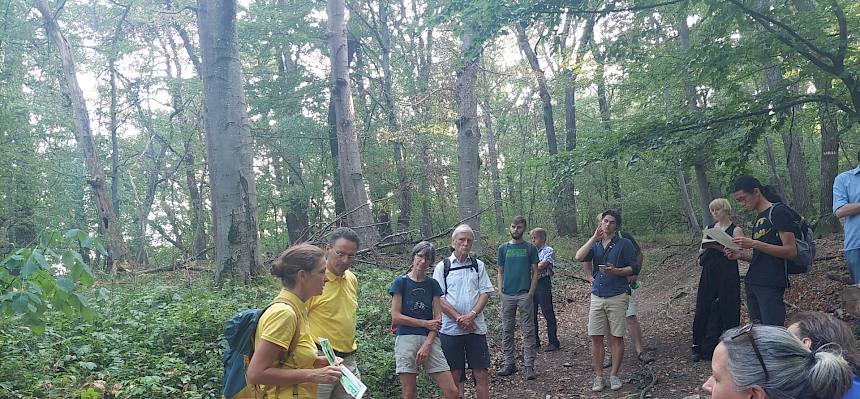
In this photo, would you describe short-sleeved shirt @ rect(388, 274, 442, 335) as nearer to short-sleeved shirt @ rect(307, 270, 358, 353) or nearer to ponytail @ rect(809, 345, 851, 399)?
short-sleeved shirt @ rect(307, 270, 358, 353)

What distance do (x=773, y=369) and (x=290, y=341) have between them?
2075mm

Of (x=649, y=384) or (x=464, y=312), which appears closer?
(x=464, y=312)

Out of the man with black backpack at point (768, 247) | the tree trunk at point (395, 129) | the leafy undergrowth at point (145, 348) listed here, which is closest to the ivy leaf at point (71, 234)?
the leafy undergrowth at point (145, 348)

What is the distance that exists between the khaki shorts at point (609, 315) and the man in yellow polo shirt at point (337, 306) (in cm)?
287

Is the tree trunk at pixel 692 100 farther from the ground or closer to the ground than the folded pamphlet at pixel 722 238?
farther from the ground

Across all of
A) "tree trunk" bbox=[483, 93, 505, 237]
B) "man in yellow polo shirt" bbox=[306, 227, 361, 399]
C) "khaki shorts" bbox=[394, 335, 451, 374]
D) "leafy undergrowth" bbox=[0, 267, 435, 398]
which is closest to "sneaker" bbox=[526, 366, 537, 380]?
"leafy undergrowth" bbox=[0, 267, 435, 398]

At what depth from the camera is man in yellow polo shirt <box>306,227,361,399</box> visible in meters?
3.98

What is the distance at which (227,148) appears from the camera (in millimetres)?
8500

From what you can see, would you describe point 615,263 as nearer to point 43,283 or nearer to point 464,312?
point 464,312

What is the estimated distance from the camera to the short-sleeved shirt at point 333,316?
3.97m

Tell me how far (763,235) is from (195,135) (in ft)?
63.1

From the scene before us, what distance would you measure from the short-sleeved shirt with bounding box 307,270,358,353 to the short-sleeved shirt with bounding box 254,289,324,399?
38.8 inches

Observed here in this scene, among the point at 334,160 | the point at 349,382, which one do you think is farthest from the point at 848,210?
the point at 334,160

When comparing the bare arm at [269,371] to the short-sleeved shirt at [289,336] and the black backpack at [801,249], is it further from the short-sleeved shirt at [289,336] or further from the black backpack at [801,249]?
the black backpack at [801,249]
